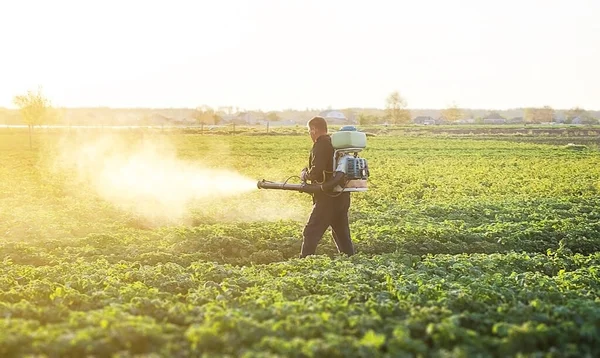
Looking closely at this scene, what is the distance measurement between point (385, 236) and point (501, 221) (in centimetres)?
369

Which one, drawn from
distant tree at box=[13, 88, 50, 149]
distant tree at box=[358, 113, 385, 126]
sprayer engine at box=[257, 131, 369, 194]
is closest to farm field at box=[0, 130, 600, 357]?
sprayer engine at box=[257, 131, 369, 194]

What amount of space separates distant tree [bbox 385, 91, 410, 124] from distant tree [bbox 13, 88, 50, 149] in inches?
3337

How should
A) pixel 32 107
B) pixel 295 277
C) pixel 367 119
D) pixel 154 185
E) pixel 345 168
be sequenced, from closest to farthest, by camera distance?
pixel 295 277 < pixel 345 168 < pixel 154 185 < pixel 32 107 < pixel 367 119

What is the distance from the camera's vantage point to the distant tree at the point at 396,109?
13105 centimetres

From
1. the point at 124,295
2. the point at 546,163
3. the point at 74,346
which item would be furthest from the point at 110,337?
the point at 546,163

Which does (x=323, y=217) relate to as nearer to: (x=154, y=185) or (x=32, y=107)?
(x=154, y=185)

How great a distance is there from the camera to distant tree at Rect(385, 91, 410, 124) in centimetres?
13105

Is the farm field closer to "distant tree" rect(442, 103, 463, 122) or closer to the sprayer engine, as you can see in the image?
the sprayer engine

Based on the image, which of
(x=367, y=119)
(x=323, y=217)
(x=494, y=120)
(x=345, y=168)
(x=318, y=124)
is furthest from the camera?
(x=494, y=120)

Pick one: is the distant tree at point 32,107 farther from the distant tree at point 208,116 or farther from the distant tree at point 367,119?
the distant tree at point 208,116

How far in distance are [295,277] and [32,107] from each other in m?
50.8

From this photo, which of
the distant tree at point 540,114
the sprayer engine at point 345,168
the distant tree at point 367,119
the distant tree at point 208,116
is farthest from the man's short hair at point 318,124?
the distant tree at point 540,114

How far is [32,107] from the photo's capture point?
53875 mm

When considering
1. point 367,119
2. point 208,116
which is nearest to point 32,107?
point 367,119
